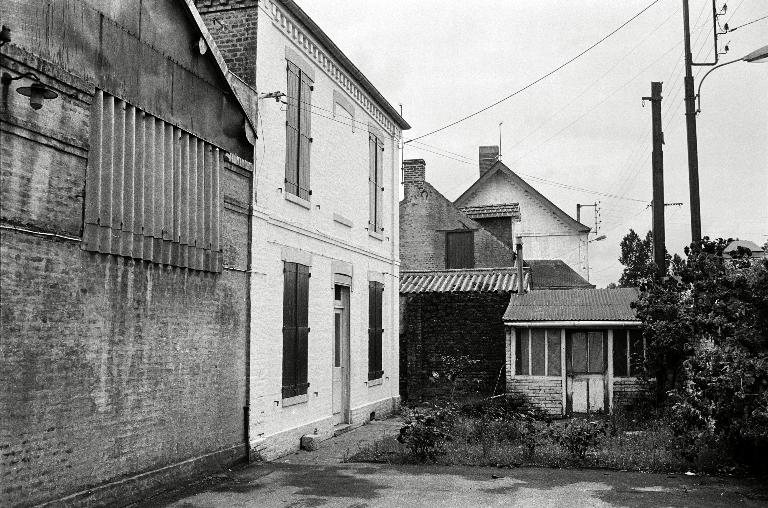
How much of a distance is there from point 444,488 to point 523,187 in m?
26.7

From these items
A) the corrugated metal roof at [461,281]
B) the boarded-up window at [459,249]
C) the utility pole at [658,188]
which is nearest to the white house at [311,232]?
the corrugated metal roof at [461,281]

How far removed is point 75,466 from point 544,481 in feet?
20.0

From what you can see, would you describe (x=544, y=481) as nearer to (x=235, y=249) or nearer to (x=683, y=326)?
(x=683, y=326)

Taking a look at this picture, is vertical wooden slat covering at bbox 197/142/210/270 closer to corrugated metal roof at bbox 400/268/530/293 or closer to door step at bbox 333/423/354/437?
door step at bbox 333/423/354/437

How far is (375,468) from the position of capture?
11789mm

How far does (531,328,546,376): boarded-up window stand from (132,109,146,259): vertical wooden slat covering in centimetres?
1188

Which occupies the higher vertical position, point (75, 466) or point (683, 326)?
point (683, 326)

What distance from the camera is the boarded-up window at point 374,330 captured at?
17.7 metres

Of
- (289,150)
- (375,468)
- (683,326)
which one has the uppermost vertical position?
(289,150)

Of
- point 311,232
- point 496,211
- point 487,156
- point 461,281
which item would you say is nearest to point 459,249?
point 496,211

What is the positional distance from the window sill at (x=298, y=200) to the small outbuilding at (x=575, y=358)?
22.5ft

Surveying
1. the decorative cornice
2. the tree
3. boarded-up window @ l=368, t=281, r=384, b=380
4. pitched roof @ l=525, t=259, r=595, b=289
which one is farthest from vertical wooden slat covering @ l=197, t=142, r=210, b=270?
the tree

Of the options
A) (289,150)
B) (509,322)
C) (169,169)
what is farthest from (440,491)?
(509,322)

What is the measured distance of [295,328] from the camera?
13359 millimetres
